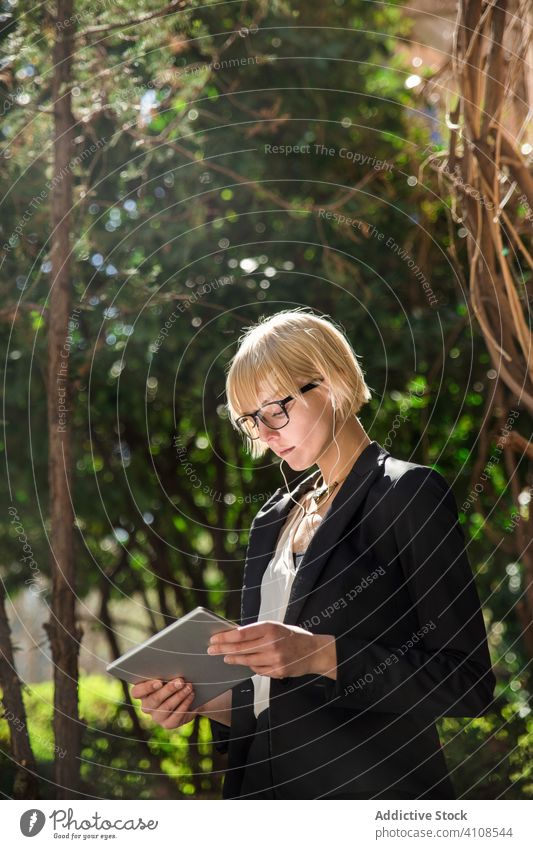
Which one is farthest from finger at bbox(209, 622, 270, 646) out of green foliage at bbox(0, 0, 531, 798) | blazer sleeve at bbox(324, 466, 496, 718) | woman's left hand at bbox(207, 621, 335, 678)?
green foliage at bbox(0, 0, 531, 798)

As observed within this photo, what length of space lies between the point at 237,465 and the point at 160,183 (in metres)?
1.00

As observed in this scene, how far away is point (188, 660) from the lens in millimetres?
1348

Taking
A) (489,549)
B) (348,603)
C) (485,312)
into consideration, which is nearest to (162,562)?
(489,549)

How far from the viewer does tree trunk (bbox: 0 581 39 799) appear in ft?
6.27

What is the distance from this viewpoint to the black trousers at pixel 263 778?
1398mm

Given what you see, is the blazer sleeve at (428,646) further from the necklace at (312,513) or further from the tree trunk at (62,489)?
the tree trunk at (62,489)

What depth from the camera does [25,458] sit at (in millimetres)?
2873

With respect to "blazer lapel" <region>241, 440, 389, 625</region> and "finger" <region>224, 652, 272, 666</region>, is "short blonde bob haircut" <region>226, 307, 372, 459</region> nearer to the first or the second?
"blazer lapel" <region>241, 440, 389, 625</region>

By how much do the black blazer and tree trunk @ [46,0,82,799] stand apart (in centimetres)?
81

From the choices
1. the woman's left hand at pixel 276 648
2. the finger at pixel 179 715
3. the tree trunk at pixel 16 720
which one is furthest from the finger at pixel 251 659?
the tree trunk at pixel 16 720

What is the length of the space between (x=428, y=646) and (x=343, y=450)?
35cm

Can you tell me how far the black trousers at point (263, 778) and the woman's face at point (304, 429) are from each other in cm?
44

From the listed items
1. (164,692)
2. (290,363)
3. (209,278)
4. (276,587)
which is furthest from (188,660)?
(209,278)
